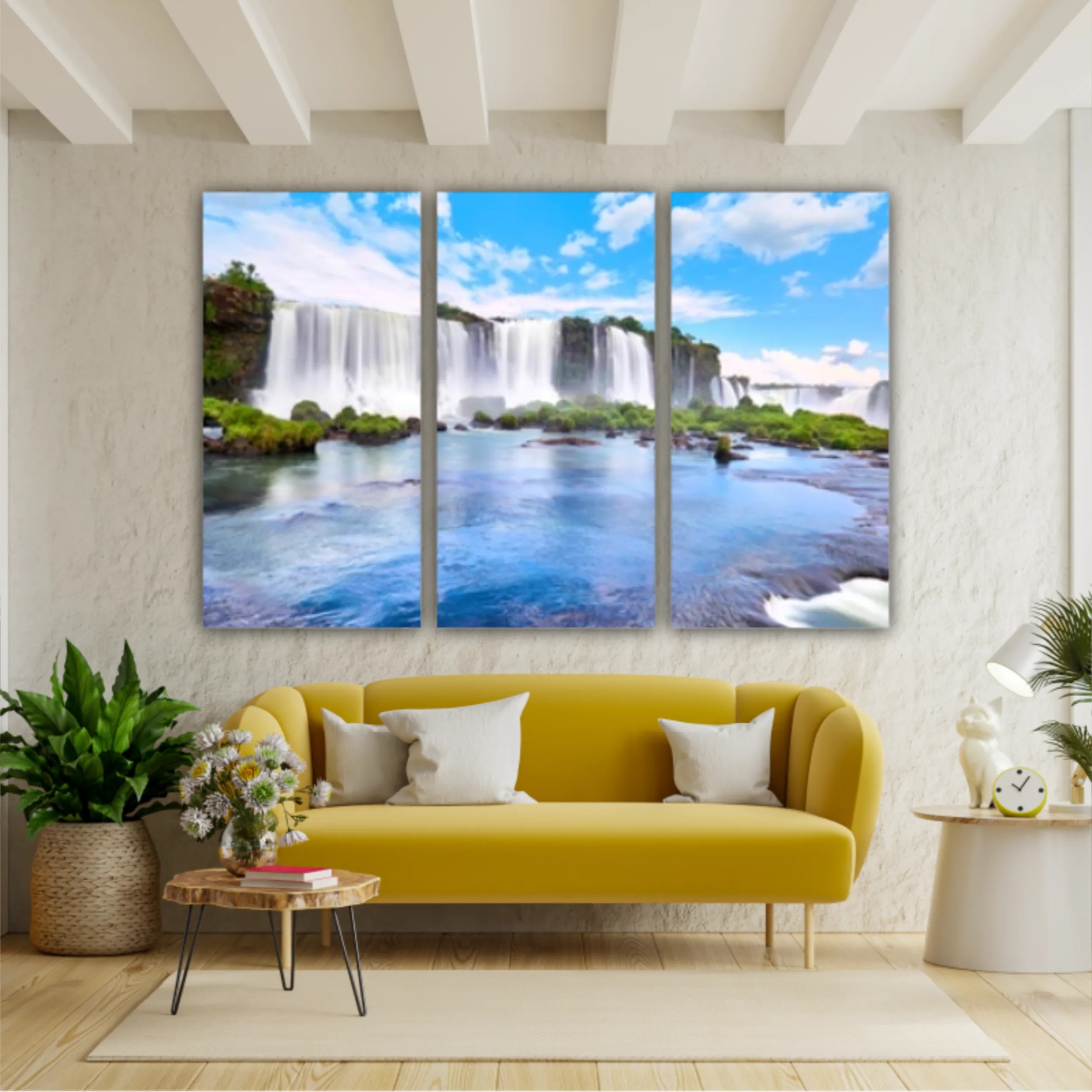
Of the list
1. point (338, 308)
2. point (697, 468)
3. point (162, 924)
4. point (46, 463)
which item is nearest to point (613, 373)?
point (697, 468)

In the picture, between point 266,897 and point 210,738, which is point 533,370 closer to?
point 210,738

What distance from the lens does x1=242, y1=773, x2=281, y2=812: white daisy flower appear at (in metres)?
3.56

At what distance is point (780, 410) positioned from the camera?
5020 millimetres

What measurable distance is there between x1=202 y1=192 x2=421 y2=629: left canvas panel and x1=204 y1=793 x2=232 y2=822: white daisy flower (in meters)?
1.40

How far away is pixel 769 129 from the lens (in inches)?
199

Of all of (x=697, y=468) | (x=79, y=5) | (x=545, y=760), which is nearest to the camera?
(x=79, y=5)

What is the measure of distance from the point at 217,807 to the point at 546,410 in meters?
2.11

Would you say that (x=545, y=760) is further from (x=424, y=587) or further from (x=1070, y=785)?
(x=1070, y=785)

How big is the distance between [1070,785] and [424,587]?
257 centimetres

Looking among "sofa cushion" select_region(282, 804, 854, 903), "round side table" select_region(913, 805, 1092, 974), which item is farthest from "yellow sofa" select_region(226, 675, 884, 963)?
"round side table" select_region(913, 805, 1092, 974)

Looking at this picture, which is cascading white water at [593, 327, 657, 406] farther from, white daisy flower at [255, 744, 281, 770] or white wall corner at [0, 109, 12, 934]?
white wall corner at [0, 109, 12, 934]

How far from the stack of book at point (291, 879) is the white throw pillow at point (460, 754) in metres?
0.91

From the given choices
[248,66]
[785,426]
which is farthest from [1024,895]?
[248,66]

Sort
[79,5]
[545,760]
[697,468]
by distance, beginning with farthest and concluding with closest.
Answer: [697,468]
[545,760]
[79,5]
